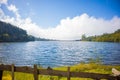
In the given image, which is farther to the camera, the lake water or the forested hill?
the forested hill

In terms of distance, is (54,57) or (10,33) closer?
(54,57)

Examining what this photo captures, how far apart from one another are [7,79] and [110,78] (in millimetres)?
11311

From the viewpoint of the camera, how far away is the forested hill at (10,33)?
16412 centimetres

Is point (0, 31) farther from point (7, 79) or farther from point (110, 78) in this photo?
point (110, 78)

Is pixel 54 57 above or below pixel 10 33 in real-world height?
below

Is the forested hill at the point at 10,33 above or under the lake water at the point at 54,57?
above

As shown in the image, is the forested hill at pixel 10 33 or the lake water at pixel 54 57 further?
the forested hill at pixel 10 33

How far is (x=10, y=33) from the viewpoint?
17650 cm

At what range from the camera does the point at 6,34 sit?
166 meters

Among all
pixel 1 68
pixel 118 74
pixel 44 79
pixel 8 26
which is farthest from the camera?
pixel 8 26

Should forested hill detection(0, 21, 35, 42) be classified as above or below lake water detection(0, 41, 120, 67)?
above

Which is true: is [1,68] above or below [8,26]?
A: below

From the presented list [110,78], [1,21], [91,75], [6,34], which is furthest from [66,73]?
[1,21]

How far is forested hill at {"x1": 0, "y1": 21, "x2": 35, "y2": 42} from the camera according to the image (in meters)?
164
